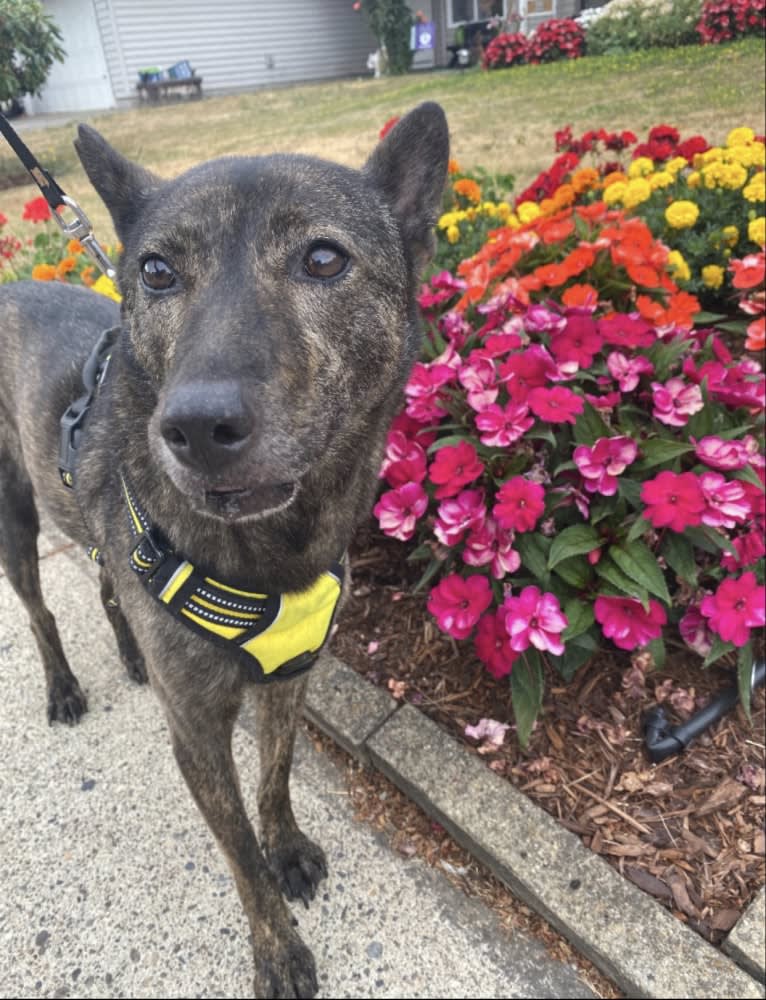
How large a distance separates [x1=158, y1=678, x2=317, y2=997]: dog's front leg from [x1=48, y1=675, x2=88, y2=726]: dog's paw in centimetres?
115

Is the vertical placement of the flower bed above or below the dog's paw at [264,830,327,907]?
Answer: above

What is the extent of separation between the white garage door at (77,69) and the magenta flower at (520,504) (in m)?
4.01

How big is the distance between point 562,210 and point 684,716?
277 cm

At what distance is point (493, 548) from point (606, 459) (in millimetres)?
505

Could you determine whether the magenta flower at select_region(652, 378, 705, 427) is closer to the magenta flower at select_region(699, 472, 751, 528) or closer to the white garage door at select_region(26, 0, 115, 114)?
the magenta flower at select_region(699, 472, 751, 528)

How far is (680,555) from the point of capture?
2391 mm

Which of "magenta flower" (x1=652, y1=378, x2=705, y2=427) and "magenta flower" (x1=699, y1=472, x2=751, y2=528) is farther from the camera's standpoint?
"magenta flower" (x1=652, y1=378, x2=705, y2=427)

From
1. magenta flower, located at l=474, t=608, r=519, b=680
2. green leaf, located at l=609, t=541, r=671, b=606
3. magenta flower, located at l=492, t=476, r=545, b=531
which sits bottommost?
magenta flower, located at l=474, t=608, r=519, b=680

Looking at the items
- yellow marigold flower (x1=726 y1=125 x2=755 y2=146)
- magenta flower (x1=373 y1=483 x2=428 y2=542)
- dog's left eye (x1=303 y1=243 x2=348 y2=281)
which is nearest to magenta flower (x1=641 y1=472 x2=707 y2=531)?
magenta flower (x1=373 y1=483 x2=428 y2=542)

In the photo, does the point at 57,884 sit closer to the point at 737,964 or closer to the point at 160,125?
the point at 737,964

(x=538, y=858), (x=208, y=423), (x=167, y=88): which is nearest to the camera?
(x=208, y=423)

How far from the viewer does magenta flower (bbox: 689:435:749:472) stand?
2289 mm

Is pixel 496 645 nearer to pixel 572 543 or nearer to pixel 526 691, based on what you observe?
pixel 526 691

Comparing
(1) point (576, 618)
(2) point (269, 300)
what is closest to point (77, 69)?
(2) point (269, 300)
